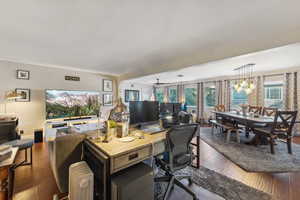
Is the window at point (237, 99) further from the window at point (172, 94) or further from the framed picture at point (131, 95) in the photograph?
the framed picture at point (131, 95)

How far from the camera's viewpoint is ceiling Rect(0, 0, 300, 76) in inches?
53.8

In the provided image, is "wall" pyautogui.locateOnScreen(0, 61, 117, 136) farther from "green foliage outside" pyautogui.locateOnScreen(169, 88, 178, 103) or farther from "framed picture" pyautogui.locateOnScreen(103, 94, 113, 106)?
"green foliage outside" pyautogui.locateOnScreen(169, 88, 178, 103)

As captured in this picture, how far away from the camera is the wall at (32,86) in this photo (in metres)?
3.28

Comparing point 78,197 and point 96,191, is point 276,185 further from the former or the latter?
point 78,197

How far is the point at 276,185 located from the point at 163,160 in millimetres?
1780

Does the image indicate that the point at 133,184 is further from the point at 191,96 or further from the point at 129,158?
the point at 191,96

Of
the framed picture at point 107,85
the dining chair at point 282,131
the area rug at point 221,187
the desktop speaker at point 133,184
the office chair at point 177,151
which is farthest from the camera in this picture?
the framed picture at point 107,85

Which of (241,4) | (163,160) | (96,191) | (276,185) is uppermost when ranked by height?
(241,4)

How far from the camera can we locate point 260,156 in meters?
2.68

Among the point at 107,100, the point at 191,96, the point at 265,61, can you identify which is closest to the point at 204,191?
the point at 265,61

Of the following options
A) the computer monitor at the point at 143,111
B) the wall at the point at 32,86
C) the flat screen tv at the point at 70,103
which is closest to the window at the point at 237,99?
the computer monitor at the point at 143,111

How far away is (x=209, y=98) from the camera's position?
20.7 ft

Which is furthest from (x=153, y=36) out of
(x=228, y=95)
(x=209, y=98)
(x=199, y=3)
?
(x=209, y=98)

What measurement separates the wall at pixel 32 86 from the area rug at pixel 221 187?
395 centimetres
